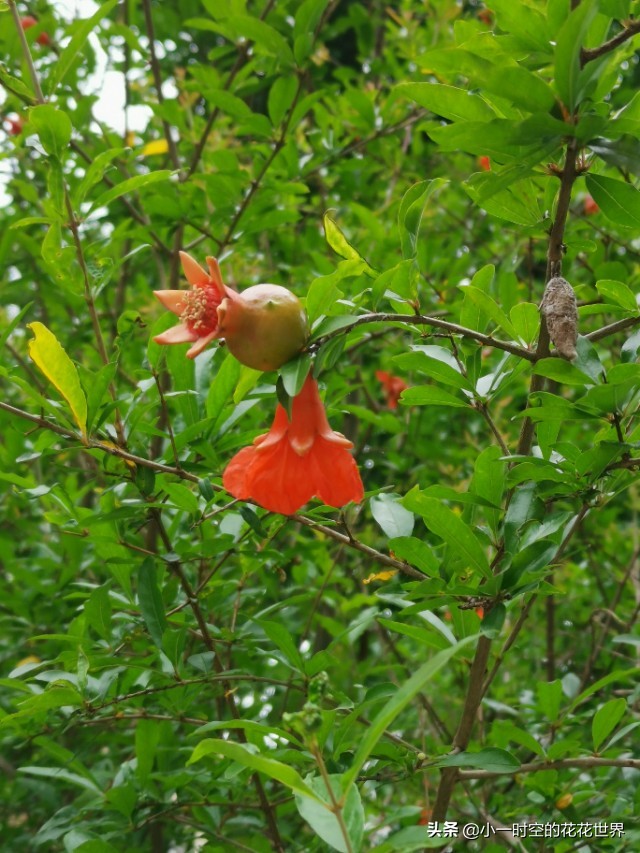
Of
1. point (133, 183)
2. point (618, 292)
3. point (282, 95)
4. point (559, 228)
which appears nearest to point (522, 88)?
point (559, 228)

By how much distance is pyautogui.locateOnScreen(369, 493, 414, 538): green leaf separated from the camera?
1103 mm

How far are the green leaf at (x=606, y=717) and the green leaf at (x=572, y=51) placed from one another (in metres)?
0.75

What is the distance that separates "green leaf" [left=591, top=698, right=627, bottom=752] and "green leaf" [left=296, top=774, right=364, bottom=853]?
0.48 m

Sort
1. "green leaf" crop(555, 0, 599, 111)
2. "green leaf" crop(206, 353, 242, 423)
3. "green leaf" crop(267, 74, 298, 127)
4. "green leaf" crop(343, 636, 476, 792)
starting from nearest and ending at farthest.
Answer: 1. "green leaf" crop(343, 636, 476, 792)
2. "green leaf" crop(555, 0, 599, 111)
3. "green leaf" crop(206, 353, 242, 423)
4. "green leaf" crop(267, 74, 298, 127)

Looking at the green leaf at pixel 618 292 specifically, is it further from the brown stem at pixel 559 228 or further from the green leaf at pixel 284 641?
the green leaf at pixel 284 641

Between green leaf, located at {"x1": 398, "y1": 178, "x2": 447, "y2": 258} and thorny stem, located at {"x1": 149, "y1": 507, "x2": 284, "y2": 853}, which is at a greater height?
green leaf, located at {"x1": 398, "y1": 178, "x2": 447, "y2": 258}

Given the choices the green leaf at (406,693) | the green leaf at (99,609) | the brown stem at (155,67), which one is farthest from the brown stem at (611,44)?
the brown stem at (155,67)

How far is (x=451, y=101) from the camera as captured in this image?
890 millimetres

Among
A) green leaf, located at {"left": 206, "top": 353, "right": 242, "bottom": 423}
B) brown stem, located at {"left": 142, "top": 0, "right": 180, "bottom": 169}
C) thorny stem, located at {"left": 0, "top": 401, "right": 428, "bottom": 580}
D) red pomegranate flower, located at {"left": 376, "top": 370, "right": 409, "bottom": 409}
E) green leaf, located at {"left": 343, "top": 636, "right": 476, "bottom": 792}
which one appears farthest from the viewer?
red pomegranate flower, located at {"left": 376, "top": 370, "right": 409, "bottom": 409}

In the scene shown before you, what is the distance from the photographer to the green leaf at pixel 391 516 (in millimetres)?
1103

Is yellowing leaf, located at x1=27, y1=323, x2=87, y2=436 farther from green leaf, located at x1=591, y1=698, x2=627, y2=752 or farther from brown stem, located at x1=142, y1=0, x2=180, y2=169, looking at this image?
brown stem, located at x1=142, y1=0, x2=180, y2=169

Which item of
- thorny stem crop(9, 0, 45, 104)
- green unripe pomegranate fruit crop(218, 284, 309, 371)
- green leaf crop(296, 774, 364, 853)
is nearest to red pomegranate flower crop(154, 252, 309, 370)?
green unripe pomegranate fruit crop(218, 284, 309, 371)

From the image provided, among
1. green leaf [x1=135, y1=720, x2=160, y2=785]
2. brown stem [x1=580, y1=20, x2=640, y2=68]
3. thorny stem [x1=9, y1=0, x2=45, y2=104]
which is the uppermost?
thorny stem [x1=9, y1=0, x2=45, y2=104]

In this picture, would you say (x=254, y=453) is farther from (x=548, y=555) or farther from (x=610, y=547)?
(x=610, y=547)
